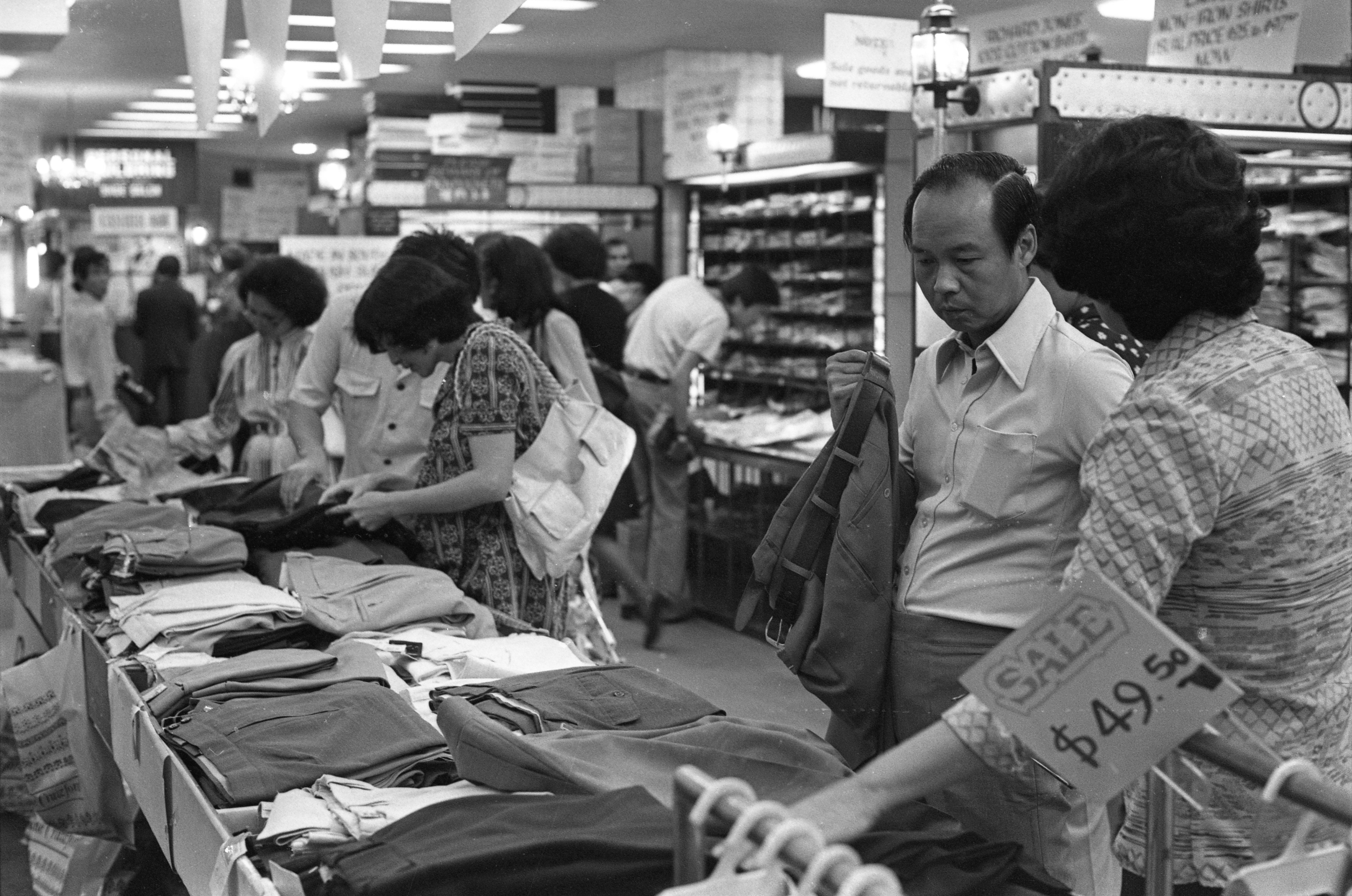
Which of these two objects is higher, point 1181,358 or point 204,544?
point 1181,358

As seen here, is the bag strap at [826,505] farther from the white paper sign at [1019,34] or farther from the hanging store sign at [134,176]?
the hanging store sign at [134,176]

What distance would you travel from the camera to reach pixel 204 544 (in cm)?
315

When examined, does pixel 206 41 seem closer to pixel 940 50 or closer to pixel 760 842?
pixel 940 50

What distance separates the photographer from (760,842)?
1.07 m

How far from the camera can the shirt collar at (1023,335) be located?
70.4 inches

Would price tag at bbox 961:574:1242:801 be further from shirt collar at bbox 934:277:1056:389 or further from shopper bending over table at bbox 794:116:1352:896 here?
shirt collar at bbox 934:277:1056:389

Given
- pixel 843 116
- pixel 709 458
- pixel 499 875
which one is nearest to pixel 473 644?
pixel 499 875

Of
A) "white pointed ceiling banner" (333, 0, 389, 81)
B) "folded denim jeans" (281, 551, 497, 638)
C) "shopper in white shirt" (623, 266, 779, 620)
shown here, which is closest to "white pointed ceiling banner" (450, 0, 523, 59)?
"white pointed ceiling banner" (333, 0, 389, 81)

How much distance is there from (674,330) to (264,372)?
2195 mm

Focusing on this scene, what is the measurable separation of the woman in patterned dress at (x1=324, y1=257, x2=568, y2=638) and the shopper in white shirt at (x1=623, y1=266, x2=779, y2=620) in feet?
6.95

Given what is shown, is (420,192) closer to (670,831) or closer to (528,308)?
(528,308)

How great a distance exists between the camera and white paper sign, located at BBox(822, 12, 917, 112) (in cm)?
432

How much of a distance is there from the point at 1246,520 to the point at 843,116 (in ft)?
23.0

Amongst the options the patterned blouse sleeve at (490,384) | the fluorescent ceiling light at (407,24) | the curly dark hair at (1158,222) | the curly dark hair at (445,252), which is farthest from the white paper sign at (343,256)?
the curly dark hair at (1158,222)
